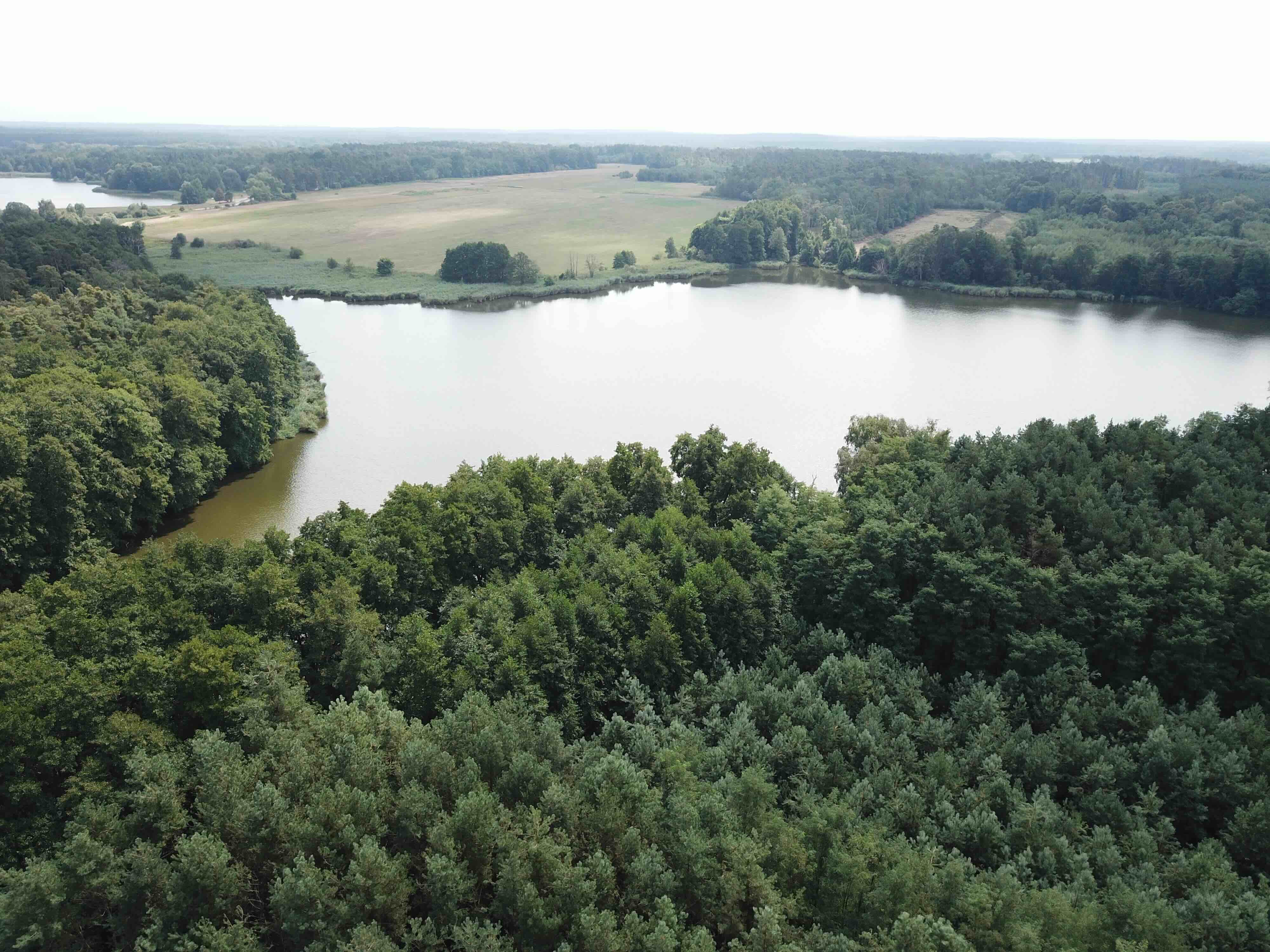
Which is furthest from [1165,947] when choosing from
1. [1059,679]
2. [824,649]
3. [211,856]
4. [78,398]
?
[78,398]

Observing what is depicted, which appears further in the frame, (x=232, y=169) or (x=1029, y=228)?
(x=232, y=169)

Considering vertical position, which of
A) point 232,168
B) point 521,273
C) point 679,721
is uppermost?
point 232,168

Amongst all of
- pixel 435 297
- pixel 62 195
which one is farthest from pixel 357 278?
pixel 62 195

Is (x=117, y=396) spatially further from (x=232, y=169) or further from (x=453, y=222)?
(x=232, y=169)

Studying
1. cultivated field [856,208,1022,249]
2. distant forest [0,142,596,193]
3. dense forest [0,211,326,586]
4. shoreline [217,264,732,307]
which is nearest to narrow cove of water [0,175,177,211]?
distant forest [0,142,596,193]

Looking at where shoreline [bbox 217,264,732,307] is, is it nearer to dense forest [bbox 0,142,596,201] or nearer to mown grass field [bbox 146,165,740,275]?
mown grass field [bbox 146,165,740,275]

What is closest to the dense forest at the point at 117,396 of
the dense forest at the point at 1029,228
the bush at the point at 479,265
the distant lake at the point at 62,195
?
the bush at the point at 479,265
